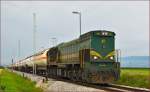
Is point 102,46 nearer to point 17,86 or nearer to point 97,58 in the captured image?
point 97,58

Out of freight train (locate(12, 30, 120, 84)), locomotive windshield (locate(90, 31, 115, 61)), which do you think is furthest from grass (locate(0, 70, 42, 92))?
locomotive windshield (locate(90, 31, 115, 61))

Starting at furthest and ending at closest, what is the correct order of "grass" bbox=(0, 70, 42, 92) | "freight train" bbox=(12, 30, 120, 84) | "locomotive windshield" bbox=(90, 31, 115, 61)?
1. "locomotive windshield" bbox=(90, 31, 115, 61)
2. "freight train" bbox=(12, 30, 120, 84)
3. "grass" bbox=(0, 70, 42, 92)

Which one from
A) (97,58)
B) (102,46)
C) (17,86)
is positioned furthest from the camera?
(17,86)

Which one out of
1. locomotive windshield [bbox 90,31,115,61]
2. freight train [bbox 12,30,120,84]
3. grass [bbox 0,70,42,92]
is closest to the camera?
grass [bbox 0,70,42,92]

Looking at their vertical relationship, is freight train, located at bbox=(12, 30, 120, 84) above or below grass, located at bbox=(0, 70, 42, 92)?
above

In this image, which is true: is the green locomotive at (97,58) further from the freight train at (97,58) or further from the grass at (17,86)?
the grass at (17,86)

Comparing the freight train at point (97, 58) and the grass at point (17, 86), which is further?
the freight train at point (97, 58)

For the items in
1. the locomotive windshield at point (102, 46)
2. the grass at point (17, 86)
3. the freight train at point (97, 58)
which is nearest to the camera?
the grass at point (17, 86)

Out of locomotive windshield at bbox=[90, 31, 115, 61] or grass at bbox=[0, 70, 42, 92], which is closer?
grass at bbox=[0, 70, 42, 92]

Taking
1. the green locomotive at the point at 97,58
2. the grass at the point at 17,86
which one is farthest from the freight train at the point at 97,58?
the grass at the point at 17,86

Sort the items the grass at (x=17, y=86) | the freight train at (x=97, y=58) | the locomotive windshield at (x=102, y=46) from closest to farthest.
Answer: the grass at (x=17, y=86) → the freight train at (x=97, y=58) → the locomotive windshield at (x=102, y=46)

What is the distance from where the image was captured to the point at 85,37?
35.6 meters

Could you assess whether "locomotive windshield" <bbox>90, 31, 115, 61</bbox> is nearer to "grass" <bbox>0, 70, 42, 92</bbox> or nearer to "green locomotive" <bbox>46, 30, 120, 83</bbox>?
"green locomotive" <bbox>46, 30, 120, 83</bbox>

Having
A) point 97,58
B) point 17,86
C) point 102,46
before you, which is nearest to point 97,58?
point 97,58
